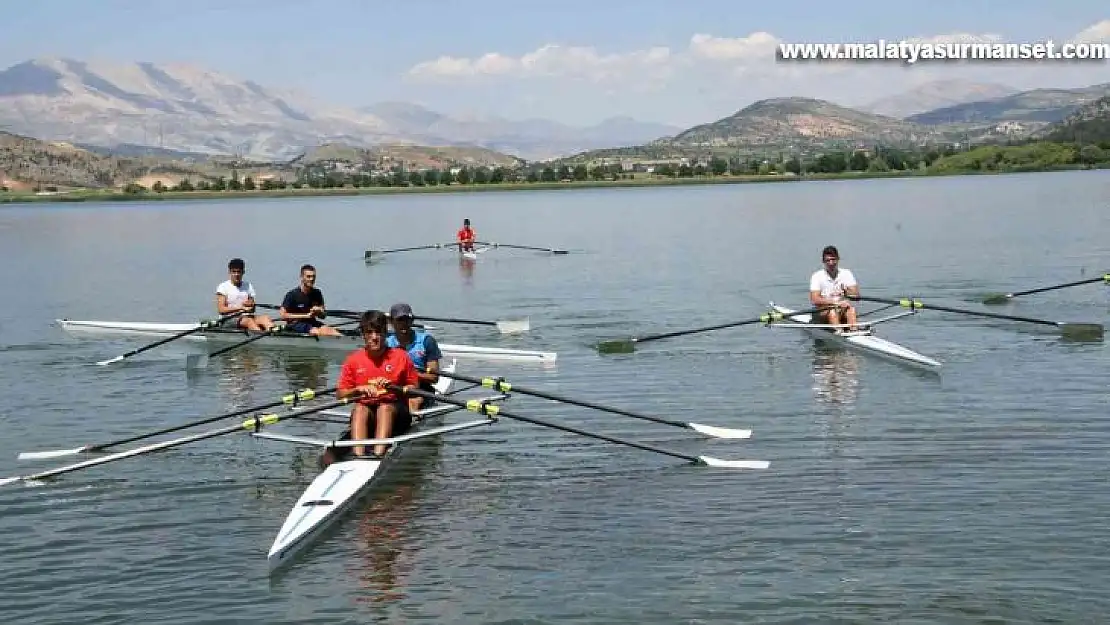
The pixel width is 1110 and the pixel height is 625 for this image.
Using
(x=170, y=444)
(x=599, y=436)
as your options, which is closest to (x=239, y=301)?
(x=170, y=444)

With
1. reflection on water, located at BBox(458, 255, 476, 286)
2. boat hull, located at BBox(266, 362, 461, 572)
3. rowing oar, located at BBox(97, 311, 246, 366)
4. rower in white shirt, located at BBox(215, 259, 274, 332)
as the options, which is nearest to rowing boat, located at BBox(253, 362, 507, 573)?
boat hull, located at BBox(266, 362, 461, 572)

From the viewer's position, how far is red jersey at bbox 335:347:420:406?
47.3 feet

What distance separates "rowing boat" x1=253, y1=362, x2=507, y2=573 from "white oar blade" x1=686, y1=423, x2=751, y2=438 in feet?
8.91

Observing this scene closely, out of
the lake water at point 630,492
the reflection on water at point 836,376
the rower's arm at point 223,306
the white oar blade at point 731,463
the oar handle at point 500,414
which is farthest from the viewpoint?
the rower's arm at point 223,306

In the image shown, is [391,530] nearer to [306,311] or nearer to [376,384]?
[376,384]

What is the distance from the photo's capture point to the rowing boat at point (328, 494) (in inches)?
460

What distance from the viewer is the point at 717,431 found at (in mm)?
16047

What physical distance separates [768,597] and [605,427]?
6.62 meters

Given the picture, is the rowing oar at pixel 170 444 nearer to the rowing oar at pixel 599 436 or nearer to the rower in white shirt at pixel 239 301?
the rowing oar at pixel 599 436

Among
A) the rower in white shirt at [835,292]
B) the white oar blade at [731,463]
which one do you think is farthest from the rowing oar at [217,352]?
the white oar blade at [731,463]

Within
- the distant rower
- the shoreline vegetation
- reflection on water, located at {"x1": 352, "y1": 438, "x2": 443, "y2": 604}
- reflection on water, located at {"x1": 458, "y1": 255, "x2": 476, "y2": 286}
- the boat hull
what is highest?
the shoreline vegetation

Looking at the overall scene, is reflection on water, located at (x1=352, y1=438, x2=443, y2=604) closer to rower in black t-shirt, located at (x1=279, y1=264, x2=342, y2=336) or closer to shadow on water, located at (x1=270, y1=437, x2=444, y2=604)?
shadow on water, located at (x1=270, y1=437, x2=444, y2=604)

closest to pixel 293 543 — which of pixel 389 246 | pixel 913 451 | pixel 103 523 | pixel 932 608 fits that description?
pixel 103 523

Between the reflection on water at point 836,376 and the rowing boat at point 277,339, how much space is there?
4478 millimetres
